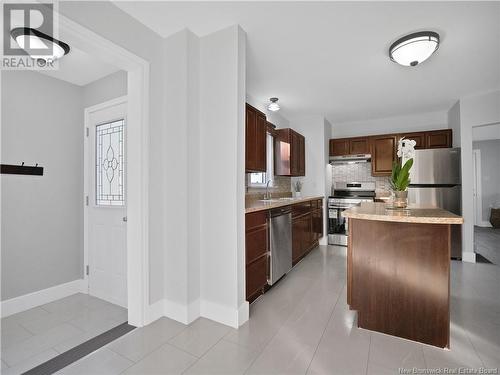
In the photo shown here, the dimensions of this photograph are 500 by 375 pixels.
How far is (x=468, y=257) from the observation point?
153 inches

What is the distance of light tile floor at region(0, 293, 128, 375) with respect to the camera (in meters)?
1.75

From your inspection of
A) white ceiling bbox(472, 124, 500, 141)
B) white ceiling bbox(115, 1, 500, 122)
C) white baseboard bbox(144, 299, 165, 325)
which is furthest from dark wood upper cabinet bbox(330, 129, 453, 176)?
white baseboard bbox(144, 299, 165, 325)

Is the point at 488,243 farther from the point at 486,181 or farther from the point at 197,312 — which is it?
the point at 197,312

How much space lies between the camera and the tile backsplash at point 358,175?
5133 mm

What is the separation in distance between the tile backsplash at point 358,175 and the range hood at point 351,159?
0.93ft

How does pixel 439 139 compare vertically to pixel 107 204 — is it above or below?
above

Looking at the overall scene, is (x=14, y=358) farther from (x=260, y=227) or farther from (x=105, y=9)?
(x=105, y=9)

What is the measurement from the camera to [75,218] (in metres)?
2.92

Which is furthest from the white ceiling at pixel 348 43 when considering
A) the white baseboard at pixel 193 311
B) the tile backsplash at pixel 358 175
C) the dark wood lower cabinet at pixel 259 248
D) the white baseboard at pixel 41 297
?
the white baseboard at pixel 41 297

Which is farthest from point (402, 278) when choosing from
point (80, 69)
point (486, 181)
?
point (486, 181)

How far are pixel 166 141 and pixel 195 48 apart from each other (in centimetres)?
89

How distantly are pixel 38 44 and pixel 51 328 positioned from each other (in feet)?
7.97

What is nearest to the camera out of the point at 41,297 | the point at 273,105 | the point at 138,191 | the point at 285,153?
the point at 138,191

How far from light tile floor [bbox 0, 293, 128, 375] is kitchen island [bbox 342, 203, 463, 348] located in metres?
2.15
